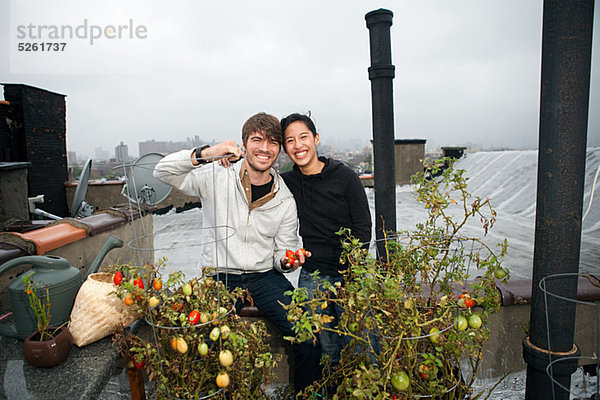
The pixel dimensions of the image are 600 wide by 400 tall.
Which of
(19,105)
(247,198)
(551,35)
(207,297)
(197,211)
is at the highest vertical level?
(19,105)

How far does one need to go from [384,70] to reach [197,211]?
7266 millimetres

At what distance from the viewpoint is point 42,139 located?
7.46 meters

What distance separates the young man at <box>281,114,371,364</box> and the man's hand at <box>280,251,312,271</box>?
18cm

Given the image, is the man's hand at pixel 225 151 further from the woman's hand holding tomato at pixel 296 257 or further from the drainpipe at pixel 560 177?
the drainpipe at pixel 560 177

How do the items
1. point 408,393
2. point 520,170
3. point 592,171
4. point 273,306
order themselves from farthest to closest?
point 520,170
point 592,171
point 273,306
point 408,393

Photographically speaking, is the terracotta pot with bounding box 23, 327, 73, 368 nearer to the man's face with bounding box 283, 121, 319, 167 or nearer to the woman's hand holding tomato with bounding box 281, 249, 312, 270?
the woman's hand holding tomato with bounding box 281, 249, 312, 270

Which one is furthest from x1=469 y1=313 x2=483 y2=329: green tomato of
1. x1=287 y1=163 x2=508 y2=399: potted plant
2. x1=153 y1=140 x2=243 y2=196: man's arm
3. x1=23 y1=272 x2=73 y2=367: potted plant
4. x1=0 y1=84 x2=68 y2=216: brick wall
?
x1=0 y1=84 x2=68 y2=216: brick wall

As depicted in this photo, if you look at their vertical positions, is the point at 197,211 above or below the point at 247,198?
below

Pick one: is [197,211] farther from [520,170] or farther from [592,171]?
[592,171]

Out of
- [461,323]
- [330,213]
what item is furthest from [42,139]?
[461,323]

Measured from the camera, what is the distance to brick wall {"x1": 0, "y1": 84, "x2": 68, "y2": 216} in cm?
696

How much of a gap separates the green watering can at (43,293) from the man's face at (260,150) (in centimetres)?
92

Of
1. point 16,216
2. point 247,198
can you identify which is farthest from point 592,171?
point 16,216

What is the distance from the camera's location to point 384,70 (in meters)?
1.93
